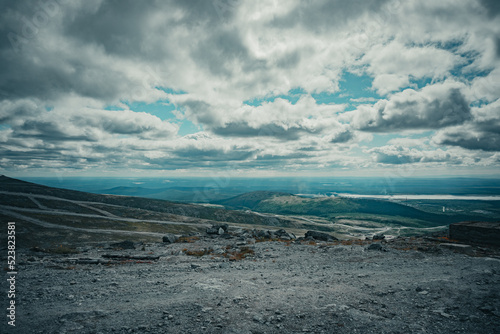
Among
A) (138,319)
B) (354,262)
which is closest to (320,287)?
(354,262)

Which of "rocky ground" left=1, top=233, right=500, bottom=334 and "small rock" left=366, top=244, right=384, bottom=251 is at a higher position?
"rocky ground" left=1, top=233, right=500, bottom=334

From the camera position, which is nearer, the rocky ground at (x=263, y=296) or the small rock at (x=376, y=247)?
the rocky ground at (x=263, y=296)

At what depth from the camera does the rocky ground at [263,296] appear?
8.84m

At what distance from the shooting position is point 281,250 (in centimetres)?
2578

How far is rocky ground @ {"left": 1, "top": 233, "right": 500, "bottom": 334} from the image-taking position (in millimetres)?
8836

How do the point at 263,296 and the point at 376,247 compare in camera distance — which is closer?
the point at 263,296

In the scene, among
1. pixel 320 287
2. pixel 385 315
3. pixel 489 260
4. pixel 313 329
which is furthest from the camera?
pixel 489 260

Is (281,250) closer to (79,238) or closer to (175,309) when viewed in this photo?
(175,309)

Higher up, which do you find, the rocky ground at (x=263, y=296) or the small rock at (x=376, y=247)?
the rocky ground at (x=263, y=296)

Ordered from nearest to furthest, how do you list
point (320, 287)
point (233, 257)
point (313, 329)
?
point (313, 329), point (320, 287), point (233, 257)

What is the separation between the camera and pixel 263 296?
11.8m

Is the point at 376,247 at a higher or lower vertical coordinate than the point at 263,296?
lower

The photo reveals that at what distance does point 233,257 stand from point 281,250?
6394mm

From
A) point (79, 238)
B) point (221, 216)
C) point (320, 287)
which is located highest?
point (320, 287)
